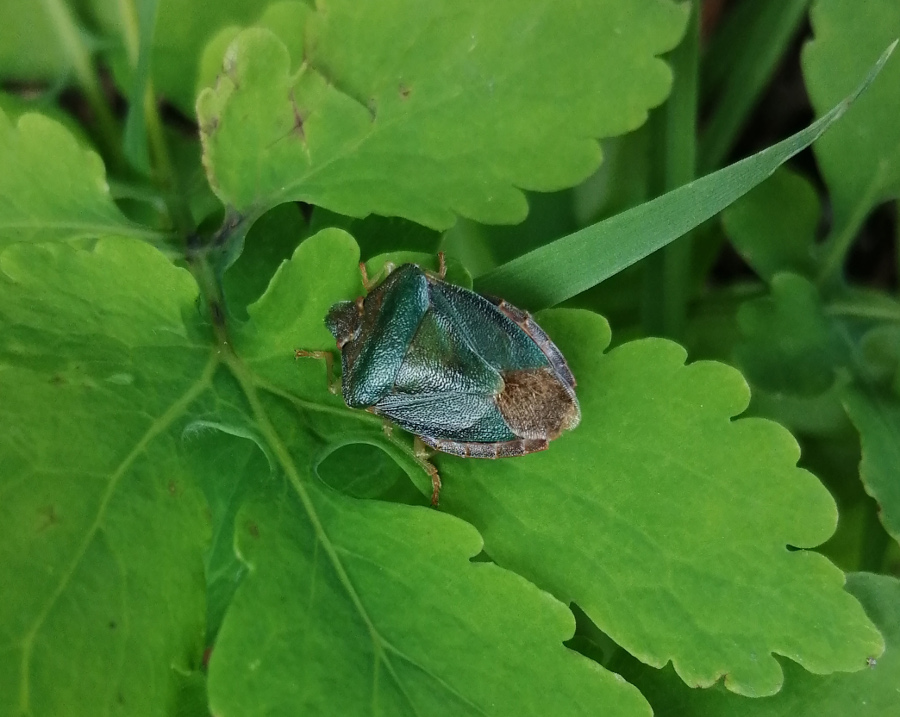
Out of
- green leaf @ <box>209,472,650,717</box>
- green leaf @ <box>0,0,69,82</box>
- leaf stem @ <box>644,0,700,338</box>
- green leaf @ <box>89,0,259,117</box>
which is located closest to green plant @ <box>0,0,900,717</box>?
green leaf @ <box>209,472,650,717</box>

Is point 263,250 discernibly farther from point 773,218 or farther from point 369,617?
point 773,218

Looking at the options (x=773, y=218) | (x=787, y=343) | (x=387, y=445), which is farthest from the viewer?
(x=773, y=218)

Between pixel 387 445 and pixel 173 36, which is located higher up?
pixel 173 36

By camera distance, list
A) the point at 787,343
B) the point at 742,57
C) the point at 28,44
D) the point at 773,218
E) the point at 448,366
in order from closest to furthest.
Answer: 1. the point at 448,366
2. the point at 787,343
3. the point at 773,218
4. the point at 28,44
5. the point at 742,57

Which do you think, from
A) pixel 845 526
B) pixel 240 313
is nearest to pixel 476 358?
pixel 240 313

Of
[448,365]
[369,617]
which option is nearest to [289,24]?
[448,365]
